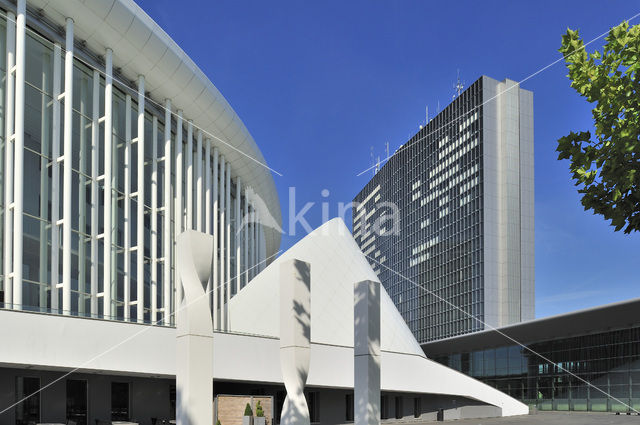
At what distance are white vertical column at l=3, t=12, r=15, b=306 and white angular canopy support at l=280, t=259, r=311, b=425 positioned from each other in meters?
A: 12.0

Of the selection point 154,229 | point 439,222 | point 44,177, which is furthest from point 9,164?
point 439,222

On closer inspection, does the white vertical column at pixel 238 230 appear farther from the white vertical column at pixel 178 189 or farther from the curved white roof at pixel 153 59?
the white vertical column at pixel 178 189

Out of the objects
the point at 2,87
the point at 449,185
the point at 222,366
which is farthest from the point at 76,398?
the point at 449,185

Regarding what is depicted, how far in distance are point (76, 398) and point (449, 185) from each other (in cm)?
8968

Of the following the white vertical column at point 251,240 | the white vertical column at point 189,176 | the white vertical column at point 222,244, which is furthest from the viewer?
the white vertical column at point 251,240

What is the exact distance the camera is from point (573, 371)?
51.2 m

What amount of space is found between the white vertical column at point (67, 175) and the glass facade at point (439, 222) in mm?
68221

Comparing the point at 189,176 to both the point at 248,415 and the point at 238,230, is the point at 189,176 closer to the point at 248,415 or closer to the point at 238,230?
the point at 238,230

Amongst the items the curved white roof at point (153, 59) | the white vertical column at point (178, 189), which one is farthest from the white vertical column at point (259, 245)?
the white vertical column at point (178, 189)

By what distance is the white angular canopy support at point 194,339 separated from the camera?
554 inches

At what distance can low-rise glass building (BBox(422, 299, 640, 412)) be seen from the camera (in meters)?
45.9

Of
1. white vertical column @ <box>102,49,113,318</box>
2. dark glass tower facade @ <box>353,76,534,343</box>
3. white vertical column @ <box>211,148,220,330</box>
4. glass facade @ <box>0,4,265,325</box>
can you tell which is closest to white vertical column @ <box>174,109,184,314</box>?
glass facade @ <box>0,4,265,325</box>

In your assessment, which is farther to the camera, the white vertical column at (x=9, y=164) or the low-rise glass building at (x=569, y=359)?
the low-rise glass building at (x=569, y=359)

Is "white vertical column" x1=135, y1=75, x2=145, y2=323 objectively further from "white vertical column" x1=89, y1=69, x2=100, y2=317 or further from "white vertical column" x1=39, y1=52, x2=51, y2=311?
"white vertical column" x1=39, y1=52, x2=51, y2=311
